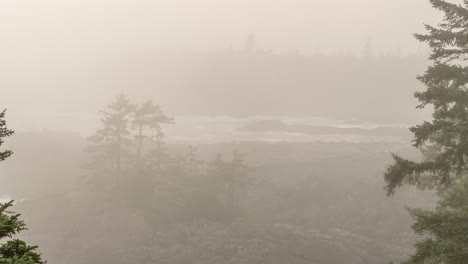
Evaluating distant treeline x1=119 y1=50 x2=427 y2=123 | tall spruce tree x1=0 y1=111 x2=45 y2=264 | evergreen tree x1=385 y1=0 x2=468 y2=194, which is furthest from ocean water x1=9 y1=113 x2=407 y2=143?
tall spruce tree x1=0 y1=111 x2=45 y2=264

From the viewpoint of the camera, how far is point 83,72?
12719 centimetres

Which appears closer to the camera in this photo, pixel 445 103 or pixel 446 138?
pixel 446 138

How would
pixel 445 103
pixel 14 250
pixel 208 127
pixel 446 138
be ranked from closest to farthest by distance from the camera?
pixel 14 250 < pixel 446 138 < pixel 445 103 < pixel 208 127

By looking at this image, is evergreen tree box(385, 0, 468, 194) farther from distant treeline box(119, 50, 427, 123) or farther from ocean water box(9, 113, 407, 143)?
distant treeline box(119, 50, 427, 123)

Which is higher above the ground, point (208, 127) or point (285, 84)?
point (285, 84)

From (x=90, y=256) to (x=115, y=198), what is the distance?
9.71 m

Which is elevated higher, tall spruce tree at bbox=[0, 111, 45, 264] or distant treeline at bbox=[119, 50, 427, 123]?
distant treeline at bbox=[119, 50, 427, 123]

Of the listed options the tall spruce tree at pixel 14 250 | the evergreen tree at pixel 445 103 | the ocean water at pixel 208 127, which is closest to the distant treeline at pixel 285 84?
the ocean water at pixel 208 127

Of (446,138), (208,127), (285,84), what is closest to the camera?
(446,138)

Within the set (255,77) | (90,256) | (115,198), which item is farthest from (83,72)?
(90,256)

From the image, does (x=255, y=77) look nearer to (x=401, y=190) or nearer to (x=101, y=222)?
(x=401, y=190)

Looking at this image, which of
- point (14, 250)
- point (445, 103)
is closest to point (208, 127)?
point (445, 103)

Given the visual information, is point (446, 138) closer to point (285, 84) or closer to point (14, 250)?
point (14, 250)

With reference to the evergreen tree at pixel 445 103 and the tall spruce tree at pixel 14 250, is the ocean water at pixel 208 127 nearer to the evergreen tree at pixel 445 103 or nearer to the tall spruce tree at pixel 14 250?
the evergreen tree at pixel 445 103
